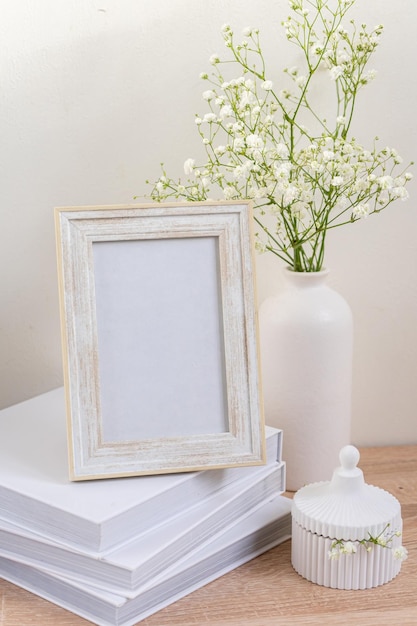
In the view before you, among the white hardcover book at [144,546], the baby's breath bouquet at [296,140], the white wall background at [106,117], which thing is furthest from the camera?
the white wall background at [106,117]

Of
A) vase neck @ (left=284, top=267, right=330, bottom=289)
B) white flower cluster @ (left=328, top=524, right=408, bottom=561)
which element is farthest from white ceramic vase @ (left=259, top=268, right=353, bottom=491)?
white flower cluster @ (left=328, top=524, right=408, bottom=561)

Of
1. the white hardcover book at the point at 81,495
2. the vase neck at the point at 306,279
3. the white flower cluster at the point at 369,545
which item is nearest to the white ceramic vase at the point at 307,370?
the vase neck at the point at 306,279

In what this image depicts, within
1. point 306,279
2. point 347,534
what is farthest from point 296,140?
point 347,534

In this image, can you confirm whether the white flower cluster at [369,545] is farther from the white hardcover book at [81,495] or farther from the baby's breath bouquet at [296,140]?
the baby's breath bouquet at [296,140]

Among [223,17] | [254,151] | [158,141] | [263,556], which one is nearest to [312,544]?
[263,556]

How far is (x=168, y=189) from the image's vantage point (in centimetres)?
114

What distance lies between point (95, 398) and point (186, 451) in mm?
106

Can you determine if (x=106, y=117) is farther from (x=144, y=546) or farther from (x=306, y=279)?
(x=144, y=546)

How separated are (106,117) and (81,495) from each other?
1.64 feet

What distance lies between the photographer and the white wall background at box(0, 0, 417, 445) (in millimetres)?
1082

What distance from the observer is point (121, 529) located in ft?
2.65

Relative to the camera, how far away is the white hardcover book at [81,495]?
0.80m

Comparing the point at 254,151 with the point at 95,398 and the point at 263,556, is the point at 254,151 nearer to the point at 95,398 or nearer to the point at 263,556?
the point at 95,398

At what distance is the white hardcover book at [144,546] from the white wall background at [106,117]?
343 mm
